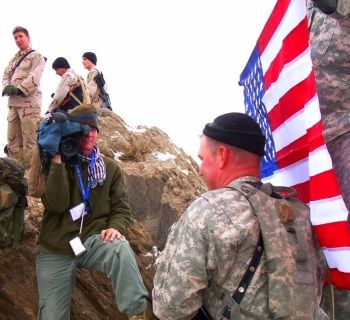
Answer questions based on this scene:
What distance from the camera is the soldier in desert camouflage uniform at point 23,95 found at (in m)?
7.45

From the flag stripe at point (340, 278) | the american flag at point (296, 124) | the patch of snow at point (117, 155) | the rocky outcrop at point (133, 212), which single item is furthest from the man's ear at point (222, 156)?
the patch of snow at point (117, 155)

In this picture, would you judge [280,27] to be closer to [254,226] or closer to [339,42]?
[339,42]

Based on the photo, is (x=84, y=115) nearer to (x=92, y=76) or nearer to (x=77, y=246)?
(x=77, y=246)

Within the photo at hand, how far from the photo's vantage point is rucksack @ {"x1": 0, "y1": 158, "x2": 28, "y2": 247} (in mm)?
4160

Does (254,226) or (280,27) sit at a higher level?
(280,27)

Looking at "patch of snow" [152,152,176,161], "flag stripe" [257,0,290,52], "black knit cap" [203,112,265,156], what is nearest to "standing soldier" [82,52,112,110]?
"patch of snow" [152,152,176,161]

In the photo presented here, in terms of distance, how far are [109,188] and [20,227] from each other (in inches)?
35.2

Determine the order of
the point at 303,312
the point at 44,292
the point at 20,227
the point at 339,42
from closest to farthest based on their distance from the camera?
the point at 303,312 < the point at 339,42 < the point at 44,292 < the point at 20,227

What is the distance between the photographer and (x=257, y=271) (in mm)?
2215

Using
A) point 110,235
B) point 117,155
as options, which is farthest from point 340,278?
point 117,155

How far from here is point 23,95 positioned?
753 centimetres

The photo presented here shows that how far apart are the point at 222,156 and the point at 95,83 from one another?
25.5 feet

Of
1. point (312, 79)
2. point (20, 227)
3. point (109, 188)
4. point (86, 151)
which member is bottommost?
point (20, 227)

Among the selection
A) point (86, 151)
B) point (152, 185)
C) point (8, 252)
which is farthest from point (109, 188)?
point (152, 185)
